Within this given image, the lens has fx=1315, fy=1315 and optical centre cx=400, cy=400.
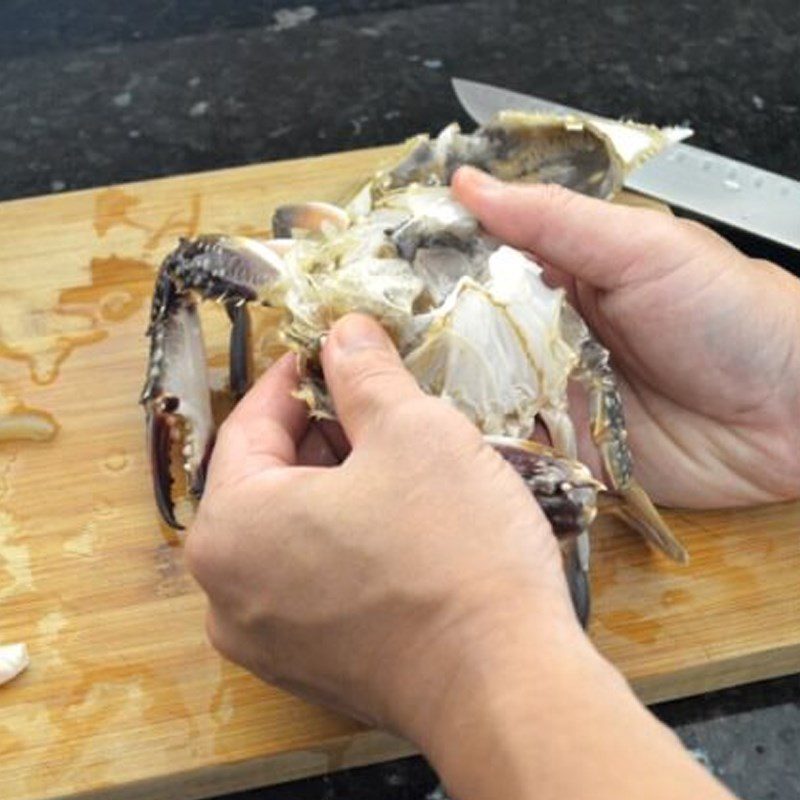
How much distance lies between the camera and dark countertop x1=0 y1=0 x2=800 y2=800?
1536mm

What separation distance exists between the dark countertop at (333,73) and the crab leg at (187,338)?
0.51 m

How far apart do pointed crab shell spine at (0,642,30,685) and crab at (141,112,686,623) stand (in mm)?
151

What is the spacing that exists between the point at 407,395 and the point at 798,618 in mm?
407

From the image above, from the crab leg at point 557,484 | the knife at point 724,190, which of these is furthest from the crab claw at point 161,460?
the knife at point 724,190

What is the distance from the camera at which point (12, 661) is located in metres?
0.98

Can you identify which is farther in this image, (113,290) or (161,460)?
(113,290)

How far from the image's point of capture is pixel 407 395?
0.82 metres

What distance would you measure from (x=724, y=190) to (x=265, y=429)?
0.61 meters

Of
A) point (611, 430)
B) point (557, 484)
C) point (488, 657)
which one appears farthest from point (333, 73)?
point (488, 657)

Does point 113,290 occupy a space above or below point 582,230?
below

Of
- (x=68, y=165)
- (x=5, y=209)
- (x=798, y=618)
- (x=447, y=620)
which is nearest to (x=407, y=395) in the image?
(x=447, y=620)

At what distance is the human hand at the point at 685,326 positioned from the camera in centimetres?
103

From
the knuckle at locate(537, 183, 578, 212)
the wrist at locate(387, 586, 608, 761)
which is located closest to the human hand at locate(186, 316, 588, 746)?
the wrist at locate(387, 586, 608, 761)

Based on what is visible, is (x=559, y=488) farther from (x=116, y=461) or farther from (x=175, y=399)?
(x=116, y=461)
